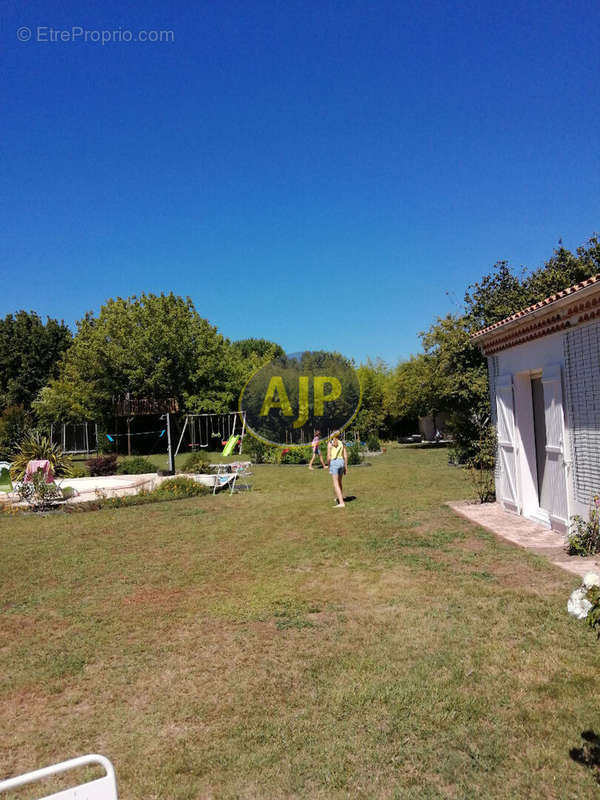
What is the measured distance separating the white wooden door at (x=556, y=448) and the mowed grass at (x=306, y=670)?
1.14 metres

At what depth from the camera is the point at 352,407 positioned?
33.4m

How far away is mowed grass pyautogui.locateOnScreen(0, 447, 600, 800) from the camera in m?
2.91

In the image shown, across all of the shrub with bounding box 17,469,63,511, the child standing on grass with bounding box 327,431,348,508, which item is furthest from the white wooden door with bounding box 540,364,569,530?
the shrub with bounding box 17,469,63,511

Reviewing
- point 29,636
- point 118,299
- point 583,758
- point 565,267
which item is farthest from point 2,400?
point 583,758

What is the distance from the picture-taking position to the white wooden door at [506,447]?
9727mm

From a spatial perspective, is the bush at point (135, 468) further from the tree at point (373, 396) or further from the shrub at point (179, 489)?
the tree at point (373, 396)

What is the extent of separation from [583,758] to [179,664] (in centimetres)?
282

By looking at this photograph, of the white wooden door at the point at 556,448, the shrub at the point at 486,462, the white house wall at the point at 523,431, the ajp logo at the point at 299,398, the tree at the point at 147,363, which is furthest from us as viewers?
the tree at the point at 147,363

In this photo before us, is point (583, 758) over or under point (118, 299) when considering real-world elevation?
under

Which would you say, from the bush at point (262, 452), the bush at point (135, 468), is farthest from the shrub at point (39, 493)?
the bush at point (262, 452)

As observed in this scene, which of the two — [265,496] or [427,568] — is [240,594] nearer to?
[427,568]

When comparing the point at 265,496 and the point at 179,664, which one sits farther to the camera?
the point at 265,496

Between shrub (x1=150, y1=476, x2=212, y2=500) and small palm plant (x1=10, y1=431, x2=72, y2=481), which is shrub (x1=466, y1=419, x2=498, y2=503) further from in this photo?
small palm plant (x1=10, y1=431, x2=72, y2=481)

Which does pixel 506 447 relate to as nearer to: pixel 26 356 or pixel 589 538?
pixel 589 538
